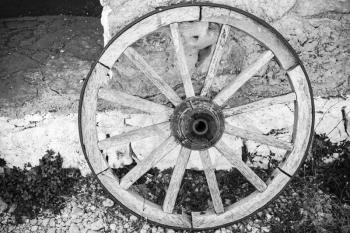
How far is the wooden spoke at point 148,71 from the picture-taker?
80.8 inches

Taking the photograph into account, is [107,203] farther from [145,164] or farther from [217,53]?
A: [217,53]

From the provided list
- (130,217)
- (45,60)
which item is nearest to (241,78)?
(130,217)

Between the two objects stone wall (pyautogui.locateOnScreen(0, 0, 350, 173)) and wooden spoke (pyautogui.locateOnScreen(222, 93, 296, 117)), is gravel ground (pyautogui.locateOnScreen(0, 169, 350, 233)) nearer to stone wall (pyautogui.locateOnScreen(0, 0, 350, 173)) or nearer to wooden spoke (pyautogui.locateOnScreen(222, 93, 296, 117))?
stone wall (pyautogui.locateOnScreen(0, 0, 350, 173))

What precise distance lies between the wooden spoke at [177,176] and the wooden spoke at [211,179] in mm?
96

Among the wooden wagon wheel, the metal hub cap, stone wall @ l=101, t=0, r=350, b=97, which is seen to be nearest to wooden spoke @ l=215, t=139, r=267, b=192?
the wooden wagon wheel

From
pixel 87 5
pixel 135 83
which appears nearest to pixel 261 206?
pixel 135 83

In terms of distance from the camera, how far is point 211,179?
7.34 feet

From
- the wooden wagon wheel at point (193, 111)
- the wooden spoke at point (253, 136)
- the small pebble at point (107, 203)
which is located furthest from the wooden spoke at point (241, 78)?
the small pebble at point (107, 203)

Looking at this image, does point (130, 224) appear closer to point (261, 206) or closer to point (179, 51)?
point (261, 206)

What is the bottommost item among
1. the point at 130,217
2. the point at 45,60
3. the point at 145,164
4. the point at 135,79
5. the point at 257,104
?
the point at 130,217

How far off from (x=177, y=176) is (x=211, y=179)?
20 centimetres

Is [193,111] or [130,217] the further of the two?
[130,217]

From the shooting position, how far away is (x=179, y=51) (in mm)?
2043

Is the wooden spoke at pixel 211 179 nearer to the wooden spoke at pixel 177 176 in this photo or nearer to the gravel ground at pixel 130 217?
the wooden spoke at pixel 177 176
